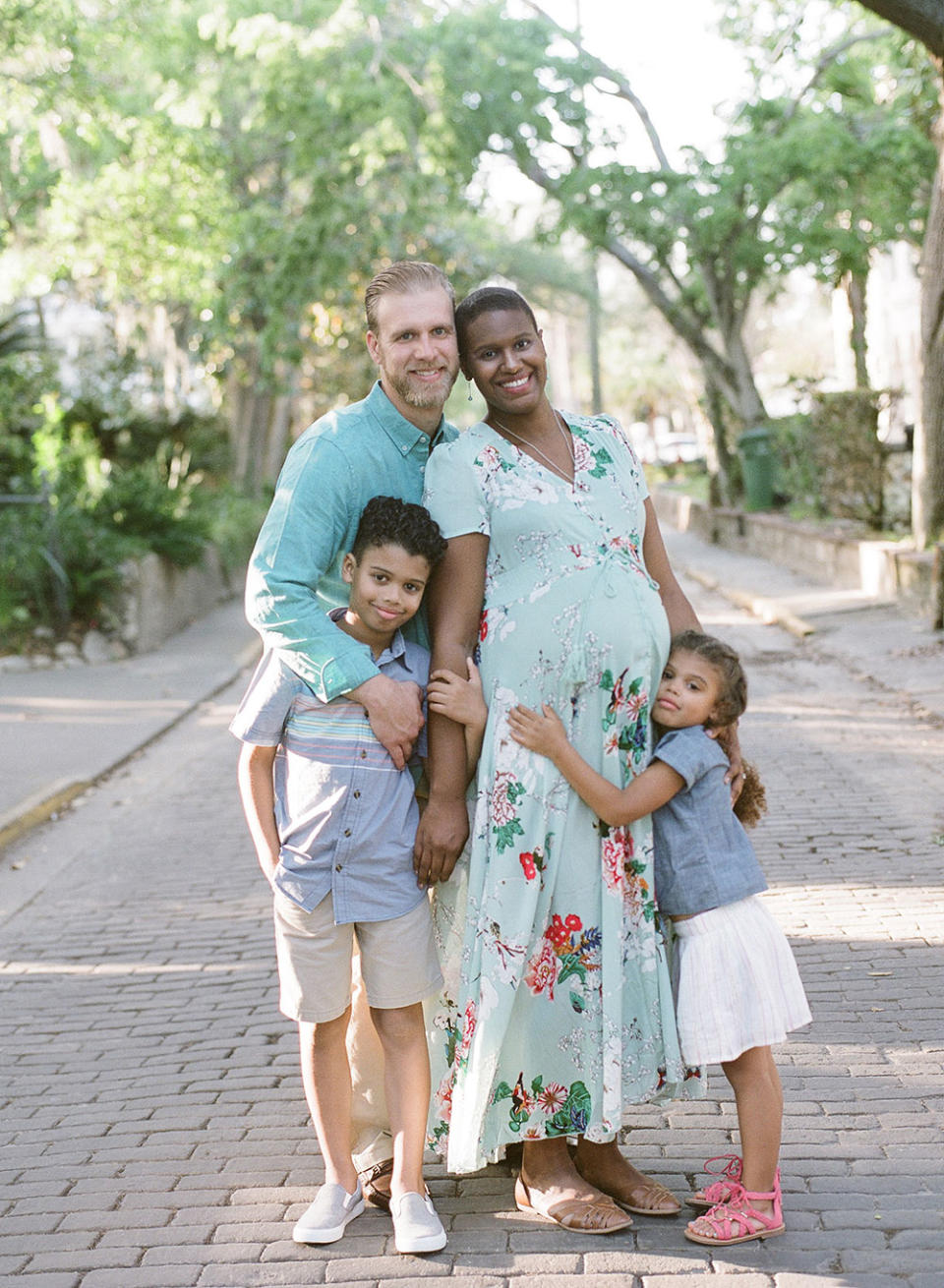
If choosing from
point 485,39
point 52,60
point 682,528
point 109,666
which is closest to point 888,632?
point 109,666

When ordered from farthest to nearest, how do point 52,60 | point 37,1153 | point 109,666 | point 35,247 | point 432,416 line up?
point 35,247 < point 52,60 < point 109,666 < point 37,1153 < point 432,416

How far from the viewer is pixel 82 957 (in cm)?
620

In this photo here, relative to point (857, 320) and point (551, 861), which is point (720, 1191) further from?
point (857, 320)

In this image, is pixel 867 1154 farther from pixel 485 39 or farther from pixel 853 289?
pixel 853 289

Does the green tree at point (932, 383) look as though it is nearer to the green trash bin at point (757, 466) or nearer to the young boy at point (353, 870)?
the green trash bin at point (757, 466)

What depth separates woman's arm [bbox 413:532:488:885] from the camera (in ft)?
11.2

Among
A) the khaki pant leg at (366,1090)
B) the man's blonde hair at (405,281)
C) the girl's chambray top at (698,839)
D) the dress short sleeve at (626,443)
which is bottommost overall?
the khaki pant leg at (366,1090)

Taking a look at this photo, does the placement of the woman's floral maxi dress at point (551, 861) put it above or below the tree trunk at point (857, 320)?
below

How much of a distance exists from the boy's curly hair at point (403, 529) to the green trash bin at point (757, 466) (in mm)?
19837

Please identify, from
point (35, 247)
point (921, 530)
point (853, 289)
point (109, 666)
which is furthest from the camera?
point (35, 247)

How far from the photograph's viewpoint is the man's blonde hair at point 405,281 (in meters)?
3.49

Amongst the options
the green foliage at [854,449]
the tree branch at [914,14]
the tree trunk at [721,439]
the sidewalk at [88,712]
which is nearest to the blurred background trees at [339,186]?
the tree trunk at [721,439]

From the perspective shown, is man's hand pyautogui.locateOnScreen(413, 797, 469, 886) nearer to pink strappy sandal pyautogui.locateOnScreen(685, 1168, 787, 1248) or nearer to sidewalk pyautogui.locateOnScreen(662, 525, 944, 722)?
pink strappy sandal pyautogui.locateOnScreen(685, 1168, 787, 1248)

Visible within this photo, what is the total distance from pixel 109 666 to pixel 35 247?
15.5 m
